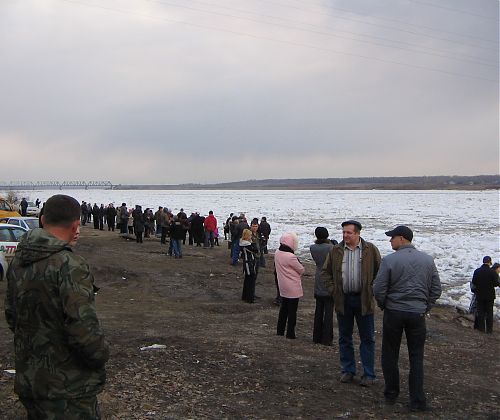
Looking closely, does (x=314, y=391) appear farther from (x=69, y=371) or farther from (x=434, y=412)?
(x=69, y=371)

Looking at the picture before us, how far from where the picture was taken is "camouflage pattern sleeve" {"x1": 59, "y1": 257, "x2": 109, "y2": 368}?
2834 millimetres

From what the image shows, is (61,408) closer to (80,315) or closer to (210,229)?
(80,315)

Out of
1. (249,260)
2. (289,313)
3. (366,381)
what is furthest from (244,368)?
(249,260)

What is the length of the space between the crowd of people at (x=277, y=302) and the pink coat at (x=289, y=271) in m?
0.02

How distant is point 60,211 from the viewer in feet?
9.89

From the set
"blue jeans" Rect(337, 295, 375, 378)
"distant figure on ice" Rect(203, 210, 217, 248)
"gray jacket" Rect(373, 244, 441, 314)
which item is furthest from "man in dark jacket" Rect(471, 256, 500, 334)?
"distant figure on ice" Rect(203, 210, 217, 248)

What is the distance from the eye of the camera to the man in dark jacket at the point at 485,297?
1127 centimetres

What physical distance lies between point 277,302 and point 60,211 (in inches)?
376

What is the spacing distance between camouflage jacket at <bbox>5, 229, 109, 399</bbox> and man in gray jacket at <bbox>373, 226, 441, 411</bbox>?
334 centimetres

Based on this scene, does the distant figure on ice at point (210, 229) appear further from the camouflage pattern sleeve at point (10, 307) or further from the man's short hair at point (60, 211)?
the man's short hair at point (60, 211)

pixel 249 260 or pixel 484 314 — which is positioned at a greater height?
pixel 249 260

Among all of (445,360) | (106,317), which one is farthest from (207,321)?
(445,360)

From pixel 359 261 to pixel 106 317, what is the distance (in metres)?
5.60

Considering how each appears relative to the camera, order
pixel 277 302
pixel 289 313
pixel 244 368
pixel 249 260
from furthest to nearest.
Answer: pixel 277 302 < pixel 249 260 < pixel 289 313 < pixel 244 368
